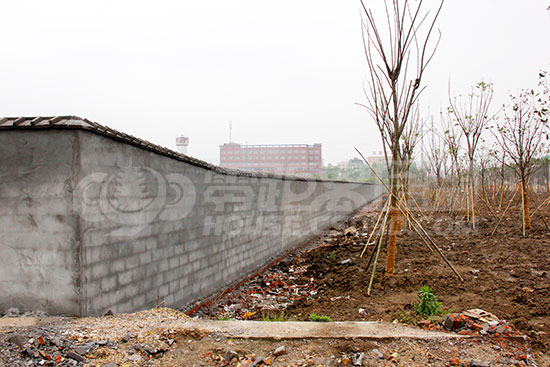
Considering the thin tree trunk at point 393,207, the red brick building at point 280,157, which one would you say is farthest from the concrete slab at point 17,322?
the red brick building at point 280,157

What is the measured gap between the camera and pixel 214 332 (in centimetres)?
285

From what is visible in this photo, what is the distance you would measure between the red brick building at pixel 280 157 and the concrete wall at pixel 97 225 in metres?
54.7

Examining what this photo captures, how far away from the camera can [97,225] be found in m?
3.02

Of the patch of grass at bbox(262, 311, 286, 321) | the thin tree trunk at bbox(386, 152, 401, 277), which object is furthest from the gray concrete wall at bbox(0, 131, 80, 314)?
the thin tree trunk at bbox(386, 152, 401, 277)

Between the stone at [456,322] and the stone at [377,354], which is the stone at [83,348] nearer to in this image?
the stone at [377,354]

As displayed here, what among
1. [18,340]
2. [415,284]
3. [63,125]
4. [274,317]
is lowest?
[274,317]

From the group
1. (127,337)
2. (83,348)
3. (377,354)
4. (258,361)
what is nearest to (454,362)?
(377,354)

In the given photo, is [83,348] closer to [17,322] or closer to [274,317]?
[17,322]

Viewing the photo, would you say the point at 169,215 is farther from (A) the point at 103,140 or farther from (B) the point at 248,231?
(B) the point at 248,231

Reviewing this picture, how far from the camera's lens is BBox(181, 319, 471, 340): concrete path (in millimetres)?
2746

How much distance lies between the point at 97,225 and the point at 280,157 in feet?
193

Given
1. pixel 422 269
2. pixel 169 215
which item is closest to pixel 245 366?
pixel 169 215

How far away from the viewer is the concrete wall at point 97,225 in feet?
9.37

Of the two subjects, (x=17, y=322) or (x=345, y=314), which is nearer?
(x=17, y=322)
